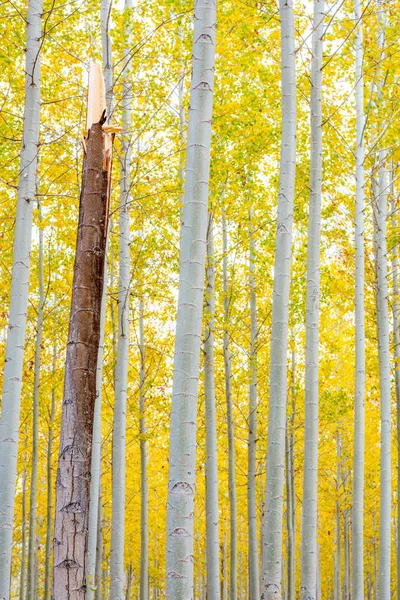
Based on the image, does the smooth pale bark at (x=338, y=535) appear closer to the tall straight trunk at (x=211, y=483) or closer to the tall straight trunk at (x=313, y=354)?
the tall straight trunk at (x=211, y=483)

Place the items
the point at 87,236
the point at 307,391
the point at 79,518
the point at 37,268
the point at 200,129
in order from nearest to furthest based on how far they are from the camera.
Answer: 1. the point at 79,518
2. the point at 87,236
3. the point at 200,129
4. the point at 307,391
5. the point at 37,268

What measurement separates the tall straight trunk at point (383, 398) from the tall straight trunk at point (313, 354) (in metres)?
2.35

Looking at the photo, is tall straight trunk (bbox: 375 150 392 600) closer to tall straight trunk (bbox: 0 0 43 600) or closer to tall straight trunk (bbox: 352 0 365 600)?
tall straight trunk (bbox: 352 0 365 600)

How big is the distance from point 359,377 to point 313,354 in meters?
2.13

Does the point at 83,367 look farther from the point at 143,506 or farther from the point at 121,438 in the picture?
the point at 143,506

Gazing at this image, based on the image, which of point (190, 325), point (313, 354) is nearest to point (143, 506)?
point (313, 354)

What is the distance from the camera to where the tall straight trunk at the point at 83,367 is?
2.93 metres

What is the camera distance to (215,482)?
9266 mm

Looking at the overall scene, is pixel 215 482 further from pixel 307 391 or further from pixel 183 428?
pixel 183 428

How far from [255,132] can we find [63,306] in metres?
5.11

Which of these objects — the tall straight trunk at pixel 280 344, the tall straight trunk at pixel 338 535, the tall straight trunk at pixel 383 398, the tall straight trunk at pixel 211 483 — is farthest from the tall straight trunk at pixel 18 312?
the tall straight trunk at pixel 338 535

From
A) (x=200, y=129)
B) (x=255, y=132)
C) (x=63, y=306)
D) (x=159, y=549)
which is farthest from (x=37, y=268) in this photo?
(x=159, y=549)

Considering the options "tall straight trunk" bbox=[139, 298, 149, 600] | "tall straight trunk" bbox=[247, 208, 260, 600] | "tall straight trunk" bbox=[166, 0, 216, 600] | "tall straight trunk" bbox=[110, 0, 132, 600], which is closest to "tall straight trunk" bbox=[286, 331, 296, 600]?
"tall straight trunk" bbox=[247, 208, 260, 600]

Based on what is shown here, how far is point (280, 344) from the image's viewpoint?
5.59 m
